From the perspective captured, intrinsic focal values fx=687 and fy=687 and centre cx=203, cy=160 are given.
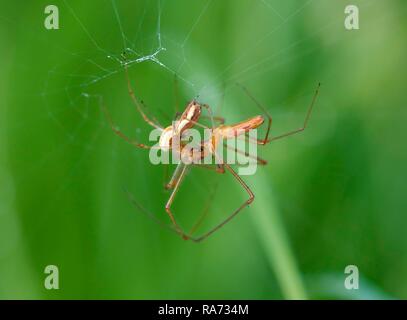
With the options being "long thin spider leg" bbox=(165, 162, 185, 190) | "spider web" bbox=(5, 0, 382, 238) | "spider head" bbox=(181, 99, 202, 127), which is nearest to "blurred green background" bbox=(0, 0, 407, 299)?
"spider web" bbox=(5, 0, 382, 238)

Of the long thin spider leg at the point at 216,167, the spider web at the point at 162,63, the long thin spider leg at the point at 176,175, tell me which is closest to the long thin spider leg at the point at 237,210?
the long thin spider leg at the point at 216,167

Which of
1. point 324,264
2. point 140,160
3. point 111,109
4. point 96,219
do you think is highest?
point 111,109

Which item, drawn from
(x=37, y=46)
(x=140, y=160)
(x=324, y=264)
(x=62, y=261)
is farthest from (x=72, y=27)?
(x=324, y=264)

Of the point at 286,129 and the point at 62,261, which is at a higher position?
the point at 286,129

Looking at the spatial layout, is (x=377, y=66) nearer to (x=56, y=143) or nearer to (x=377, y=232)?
(x=377, y=232)

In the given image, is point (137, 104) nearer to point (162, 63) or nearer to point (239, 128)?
point (162, 63)

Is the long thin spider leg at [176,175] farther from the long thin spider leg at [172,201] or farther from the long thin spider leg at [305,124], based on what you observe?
the long thin spider leg at [305,124]

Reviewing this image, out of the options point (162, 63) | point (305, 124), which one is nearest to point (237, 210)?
point (305, 124)

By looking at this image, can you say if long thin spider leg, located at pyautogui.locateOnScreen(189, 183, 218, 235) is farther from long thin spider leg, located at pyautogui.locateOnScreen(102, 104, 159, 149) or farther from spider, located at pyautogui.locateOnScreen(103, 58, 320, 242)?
long thin spider leg, located at pyautogui.locateOnScreen(102, 104, 159, 149)
